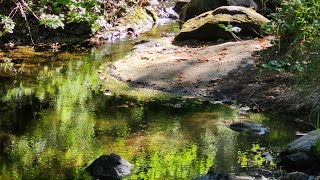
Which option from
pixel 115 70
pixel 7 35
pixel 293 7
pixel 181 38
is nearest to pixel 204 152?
pixel 293 7

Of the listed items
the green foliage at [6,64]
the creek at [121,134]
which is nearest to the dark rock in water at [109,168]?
the creek at [121,134]

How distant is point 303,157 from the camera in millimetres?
5480

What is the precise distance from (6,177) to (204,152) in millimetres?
2305

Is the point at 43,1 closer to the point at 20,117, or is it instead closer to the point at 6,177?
the point at 20,117

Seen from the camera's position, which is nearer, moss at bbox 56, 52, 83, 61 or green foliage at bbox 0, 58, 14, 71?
green foliage at bbox 0, 58, 14, 71

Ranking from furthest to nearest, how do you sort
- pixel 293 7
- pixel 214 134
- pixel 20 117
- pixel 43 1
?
pixel 43 1
pixel 293 7
pixel 20 117
pixel 214 134

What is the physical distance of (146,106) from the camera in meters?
8.15

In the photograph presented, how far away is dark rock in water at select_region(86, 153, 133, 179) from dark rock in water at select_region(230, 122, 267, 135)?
2094mm

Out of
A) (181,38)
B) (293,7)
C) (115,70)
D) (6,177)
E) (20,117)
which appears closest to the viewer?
(6,177)

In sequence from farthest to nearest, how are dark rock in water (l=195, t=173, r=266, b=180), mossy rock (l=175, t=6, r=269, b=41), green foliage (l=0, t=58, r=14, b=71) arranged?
mossy rock (l=175, t=6, r=269, b=41) < green foliage (l=0, t=58, r=14, b=71) < dark rock in water (l=195, t=173, r=266, b=180)

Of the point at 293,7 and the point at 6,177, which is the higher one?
the point at 293,7

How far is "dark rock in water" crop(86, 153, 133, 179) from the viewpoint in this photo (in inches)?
207

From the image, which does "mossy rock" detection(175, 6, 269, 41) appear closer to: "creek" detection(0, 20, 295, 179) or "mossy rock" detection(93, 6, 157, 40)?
"mossy rock" detection(93, 6, 157, 40)

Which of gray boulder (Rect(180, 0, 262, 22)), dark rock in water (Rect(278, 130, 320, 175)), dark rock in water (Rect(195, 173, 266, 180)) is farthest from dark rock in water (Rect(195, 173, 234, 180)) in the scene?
gray boulder (Rect(180, 0, 262, 22))
